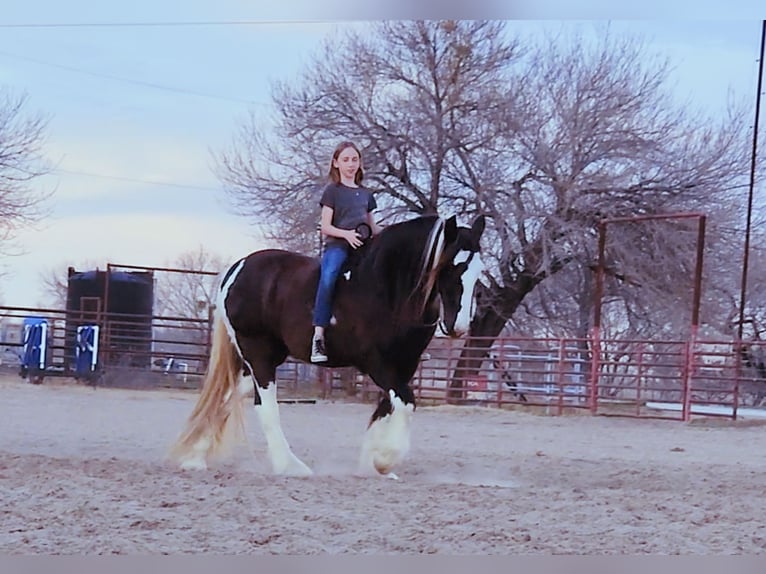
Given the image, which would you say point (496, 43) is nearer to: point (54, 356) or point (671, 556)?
point (54, 356)

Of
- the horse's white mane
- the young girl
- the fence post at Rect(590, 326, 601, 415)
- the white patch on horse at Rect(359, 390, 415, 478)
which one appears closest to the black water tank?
the fence post at Rect(590, 326, 601, 415)

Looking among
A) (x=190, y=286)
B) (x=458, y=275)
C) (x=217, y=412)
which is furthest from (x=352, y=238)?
(x=190, y=286)

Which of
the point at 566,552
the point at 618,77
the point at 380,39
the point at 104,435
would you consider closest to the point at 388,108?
the point at 380,39

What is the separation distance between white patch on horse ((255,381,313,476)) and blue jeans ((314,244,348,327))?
1.44 feet

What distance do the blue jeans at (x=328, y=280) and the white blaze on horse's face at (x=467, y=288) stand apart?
0.54 m

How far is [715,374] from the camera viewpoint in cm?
935

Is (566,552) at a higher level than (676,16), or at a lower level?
lower

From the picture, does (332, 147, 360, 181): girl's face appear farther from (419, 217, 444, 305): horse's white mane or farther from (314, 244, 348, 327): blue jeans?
(419, 217, 444, 305): horse's white mane

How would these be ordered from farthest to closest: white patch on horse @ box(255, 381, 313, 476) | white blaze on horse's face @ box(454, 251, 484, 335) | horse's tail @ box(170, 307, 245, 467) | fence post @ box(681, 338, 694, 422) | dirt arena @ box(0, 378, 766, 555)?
1. fence post @ box(681, 338, 694, 422)
2. horse's tail @ box(170, 307, 245, 467)
3. white patch on horse @ box(255, 381, 313, 476)
4. white blaze on horse's face @ box(454, 251, 484, 335)
5. dirt arena @ box(0, 378, 766, 555)

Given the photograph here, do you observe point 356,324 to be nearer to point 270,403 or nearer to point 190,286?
point 270,403

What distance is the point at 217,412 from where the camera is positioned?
4570mm

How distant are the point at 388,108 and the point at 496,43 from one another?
3.28ft

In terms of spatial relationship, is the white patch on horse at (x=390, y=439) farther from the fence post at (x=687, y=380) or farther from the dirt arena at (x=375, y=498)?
the fence post at (x=687, y=380)

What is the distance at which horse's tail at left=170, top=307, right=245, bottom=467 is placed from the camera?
4.51 m
